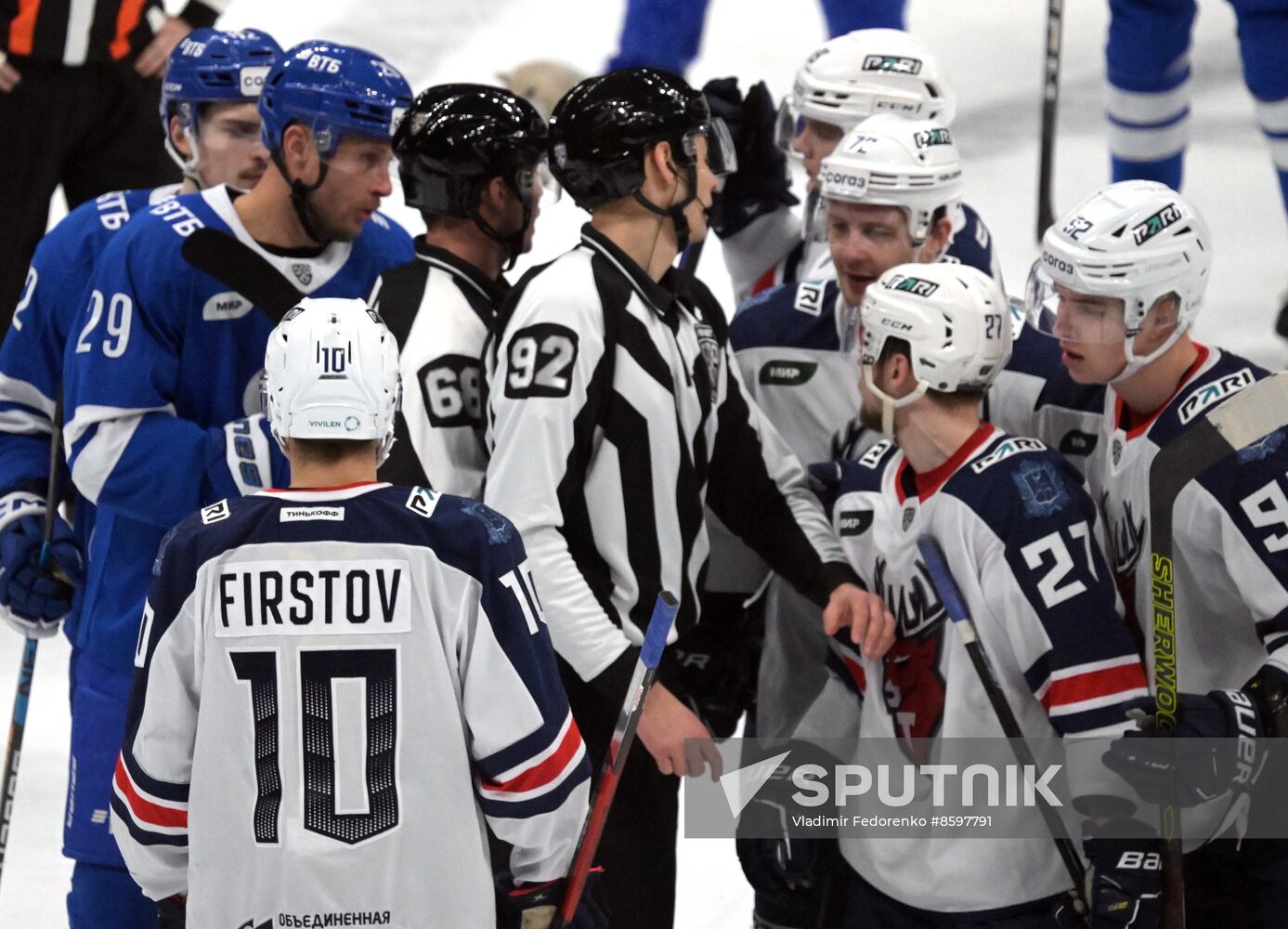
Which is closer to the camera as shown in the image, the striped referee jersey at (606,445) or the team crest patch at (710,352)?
the striped referee jersey at (606,445)

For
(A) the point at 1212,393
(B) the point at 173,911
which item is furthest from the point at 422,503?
(A) the point at 1212,393

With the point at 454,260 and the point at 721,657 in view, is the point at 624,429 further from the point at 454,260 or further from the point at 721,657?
the point at 721,657

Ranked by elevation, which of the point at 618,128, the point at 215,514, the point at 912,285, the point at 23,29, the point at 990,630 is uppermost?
the point at 23,29

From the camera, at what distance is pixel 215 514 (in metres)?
2.04

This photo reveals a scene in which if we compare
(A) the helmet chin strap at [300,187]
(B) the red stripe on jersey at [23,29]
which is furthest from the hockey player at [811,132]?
(B) the red stripe on jersey at [23,29]

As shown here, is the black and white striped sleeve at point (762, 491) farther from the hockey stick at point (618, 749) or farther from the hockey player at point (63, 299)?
the hockey player at point (63, 299)

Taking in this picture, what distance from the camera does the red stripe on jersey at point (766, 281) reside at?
3605mm

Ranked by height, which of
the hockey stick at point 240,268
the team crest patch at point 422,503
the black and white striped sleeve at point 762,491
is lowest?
the black and white striped sleeve at point 762,491

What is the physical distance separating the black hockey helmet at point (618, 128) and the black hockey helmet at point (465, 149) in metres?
0.11

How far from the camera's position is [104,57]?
179 inches

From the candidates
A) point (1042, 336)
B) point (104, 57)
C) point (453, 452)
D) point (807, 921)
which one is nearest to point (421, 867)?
point (453, 452)

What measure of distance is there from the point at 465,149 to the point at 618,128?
253 millimetres

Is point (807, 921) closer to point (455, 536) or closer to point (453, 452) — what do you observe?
point (453, 452)

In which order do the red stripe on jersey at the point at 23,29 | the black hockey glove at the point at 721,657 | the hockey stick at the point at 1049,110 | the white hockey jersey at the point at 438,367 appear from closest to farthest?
the white hockey jersey at the point at 438,367
the black hockey glove at the point at 721,657
the red stripe on jersey at the point at 23,29
the hockey stick at the point at 1049,110
